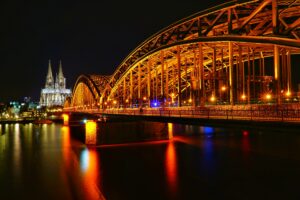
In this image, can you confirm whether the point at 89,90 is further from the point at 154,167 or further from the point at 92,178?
the point at 92,178

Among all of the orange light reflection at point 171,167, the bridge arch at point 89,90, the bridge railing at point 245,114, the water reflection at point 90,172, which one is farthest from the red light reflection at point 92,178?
the bridge arch at point 89,90

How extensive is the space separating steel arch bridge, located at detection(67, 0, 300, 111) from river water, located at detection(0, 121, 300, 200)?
507cm

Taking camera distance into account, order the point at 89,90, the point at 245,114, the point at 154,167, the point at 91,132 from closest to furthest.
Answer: the point at 245,114 → the point at 154,167 → the point at 91,132 → the point at 89,90

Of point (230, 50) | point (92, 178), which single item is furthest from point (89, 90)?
point (230, 50)

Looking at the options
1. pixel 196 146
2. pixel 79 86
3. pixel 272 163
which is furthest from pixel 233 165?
pixel 79 86

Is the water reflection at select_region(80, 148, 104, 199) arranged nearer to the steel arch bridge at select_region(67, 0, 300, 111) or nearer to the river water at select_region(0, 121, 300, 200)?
the river water at select_region(0, 121, 300, 200)

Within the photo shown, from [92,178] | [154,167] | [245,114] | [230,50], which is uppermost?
[230,50]

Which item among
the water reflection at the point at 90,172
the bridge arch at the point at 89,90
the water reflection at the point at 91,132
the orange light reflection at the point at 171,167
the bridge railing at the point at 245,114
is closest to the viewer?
the bridge railing at the point at 245,114

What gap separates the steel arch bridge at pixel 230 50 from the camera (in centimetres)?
2461

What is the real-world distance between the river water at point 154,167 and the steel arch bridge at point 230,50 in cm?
507

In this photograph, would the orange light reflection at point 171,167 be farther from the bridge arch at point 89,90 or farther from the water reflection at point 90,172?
the bridge arch at point 89,90

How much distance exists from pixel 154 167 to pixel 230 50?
13.4 m

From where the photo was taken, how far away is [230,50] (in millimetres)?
28750

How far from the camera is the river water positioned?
25.2m
